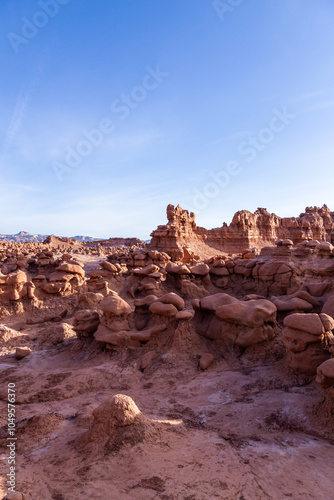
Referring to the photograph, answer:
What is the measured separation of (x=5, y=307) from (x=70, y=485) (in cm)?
907

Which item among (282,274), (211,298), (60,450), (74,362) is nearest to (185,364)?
(211,298)

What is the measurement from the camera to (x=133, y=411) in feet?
10.8

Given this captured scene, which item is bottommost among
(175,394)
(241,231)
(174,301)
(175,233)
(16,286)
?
(175,394)

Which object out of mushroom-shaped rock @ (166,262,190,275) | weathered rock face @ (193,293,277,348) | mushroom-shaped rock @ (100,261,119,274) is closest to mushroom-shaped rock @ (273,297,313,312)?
weathered rock face @ (193,293,277,348)

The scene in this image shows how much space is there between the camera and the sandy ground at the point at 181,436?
→ 8.39 ft

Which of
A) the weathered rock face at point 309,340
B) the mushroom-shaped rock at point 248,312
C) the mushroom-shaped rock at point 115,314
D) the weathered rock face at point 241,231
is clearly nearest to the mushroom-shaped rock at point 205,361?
the mushroom-shaped rock at point 248,312

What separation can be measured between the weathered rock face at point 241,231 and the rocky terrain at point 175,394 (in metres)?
15.3

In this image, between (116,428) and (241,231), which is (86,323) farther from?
(241,231)

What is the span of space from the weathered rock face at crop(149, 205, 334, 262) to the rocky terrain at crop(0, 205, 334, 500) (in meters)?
15.3

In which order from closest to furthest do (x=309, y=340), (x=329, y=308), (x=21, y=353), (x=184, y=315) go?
1. (x=309, y=340)
2. (x=329, y=308)
3. (x=184, y=315)
4. (x=21, y=353)

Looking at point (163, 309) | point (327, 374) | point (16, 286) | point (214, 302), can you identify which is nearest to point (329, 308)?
point (214, 302)

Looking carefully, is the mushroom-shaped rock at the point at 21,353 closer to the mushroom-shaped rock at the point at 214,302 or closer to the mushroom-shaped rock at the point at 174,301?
the mushroom-shaped rock at the point at 174,301

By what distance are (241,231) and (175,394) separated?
105 feet

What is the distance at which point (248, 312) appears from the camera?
5.90 metres
